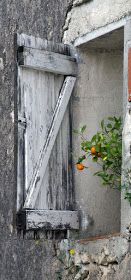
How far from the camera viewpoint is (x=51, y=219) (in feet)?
19.6

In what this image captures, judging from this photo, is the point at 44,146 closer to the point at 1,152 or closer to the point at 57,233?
the point at 57,233

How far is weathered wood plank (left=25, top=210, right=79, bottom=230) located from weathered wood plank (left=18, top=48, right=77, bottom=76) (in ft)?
3.01

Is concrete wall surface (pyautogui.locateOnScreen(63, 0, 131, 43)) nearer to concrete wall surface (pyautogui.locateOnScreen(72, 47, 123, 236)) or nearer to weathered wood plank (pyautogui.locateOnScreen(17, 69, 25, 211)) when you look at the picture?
concrete wall surface (pyautogui.locateOnScreen(72, 47, 123, 236))

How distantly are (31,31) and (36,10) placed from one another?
0.53 feet

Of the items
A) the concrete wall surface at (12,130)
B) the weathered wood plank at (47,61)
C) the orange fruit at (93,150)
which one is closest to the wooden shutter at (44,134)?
the weathered wood plank at (47,61)

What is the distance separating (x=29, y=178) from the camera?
5914 millimetres

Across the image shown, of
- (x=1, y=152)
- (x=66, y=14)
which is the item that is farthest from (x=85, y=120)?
(x=1, y=152)

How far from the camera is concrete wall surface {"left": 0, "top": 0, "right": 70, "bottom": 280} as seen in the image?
6586 mm

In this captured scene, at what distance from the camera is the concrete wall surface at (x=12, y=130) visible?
21.6 ft

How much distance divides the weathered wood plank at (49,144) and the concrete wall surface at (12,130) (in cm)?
53

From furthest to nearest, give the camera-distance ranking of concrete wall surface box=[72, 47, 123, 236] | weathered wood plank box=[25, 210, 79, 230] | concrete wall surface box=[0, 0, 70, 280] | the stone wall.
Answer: concrete wall surface box=[0, 0, 70, 280], concrete wall surface box=[72, 47, 123, 236], weathered wood plank box=[25, 210, 79, 230], the stone wall

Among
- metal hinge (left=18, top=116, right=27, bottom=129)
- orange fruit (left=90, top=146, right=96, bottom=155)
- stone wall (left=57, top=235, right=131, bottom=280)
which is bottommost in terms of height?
stone wall (left=57, top=235, right=131, bottom=280)

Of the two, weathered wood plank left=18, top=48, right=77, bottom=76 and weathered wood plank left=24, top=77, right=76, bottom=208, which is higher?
weathered wood plank left=18, top=48, right=77, bottom=76

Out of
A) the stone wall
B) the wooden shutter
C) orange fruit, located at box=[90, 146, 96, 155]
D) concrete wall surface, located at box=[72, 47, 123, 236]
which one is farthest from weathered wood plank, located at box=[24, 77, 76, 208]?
the stone wall
